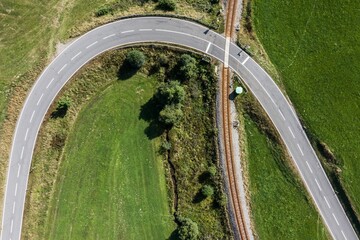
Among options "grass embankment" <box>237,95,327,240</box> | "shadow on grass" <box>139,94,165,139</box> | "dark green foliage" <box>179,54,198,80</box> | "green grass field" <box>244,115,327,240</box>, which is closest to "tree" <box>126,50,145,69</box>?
"shadow on grass" <box>139,94,165,139</box>

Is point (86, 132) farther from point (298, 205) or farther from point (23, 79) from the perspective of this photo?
point (298, 205)

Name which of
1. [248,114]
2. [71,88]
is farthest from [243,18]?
[71,88]

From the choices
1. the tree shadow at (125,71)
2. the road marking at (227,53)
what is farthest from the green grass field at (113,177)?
the road marking at (227,53)

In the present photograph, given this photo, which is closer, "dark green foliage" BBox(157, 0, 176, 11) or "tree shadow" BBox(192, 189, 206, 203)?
"tree shadow" BBox(192, 189, 206, 203)

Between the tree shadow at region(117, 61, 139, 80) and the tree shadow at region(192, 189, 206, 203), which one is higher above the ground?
the tree shadow at region(117, 61, 139, 80)

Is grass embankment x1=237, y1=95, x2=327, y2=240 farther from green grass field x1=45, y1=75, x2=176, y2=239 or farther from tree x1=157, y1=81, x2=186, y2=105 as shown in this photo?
green grass field x1=45, y1=75, x2=176, y2=239

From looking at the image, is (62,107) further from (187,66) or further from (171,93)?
(187,66)

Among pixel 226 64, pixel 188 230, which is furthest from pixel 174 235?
pixel 226 64
